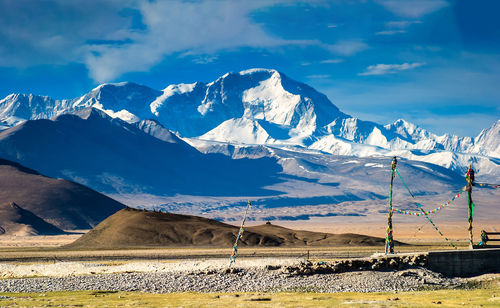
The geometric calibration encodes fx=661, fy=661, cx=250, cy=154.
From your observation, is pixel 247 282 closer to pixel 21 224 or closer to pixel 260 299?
pixel 260 299

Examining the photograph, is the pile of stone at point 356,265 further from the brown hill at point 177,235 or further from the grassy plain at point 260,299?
the brown hill at point 177,235

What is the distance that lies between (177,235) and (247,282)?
7311 centimetres

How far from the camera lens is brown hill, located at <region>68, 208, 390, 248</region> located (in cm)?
11038

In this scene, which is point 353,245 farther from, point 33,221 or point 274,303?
point 33,221

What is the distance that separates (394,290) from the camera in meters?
41.7

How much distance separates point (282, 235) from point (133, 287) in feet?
263

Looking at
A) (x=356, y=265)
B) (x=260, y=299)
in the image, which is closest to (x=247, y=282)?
(x=260, y=299)

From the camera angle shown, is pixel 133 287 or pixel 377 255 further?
pixel 377 255

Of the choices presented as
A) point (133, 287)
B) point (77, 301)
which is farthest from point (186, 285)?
point (77, 301)

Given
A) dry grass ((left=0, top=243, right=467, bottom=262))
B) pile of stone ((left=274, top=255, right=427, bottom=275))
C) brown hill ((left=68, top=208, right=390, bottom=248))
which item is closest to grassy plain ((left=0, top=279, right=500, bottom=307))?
pile of stone ((left=274, top=255, right=427, bottom=275))

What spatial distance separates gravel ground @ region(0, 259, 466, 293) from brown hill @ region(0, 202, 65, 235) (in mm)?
138590

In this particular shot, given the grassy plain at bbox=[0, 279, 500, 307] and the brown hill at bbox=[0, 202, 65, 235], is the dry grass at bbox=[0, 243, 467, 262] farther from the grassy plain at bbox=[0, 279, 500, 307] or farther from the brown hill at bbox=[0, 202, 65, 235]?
the brown hill at bbox=[0, 202, 65, 235]

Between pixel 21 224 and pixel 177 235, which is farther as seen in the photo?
pixel 21 224

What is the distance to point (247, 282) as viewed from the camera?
43000mm
